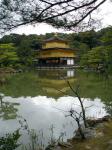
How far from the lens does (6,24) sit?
4508 millimetres

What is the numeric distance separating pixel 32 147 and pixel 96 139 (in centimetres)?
111

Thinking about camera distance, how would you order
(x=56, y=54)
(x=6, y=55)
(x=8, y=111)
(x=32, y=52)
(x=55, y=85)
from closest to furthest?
(x=8, y=111)
(x=55, y=85)
(x=6, y=55)
(x=32, y=52)
(x=56, y=54)

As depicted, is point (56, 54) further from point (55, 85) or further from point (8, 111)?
point (8, 111)

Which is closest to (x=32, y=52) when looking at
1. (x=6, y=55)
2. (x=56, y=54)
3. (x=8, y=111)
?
(x=56, y=54)

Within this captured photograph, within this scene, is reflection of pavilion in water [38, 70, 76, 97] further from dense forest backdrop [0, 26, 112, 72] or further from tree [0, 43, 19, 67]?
tree [0, 43, 19, 67]

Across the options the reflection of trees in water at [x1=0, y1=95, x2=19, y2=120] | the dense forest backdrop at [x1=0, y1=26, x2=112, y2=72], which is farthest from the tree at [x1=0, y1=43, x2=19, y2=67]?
the reflection of trees in water at [x1=0, y1=95, x2=19, y2=120]

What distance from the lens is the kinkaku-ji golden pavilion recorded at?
3716 cm

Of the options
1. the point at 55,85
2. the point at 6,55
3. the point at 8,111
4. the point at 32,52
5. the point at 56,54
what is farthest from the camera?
the point at 56,54

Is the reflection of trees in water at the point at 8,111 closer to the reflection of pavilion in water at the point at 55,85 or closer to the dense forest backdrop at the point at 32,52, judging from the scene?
the reflection of pavilion in water at the point at 55,85

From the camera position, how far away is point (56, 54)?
122ft

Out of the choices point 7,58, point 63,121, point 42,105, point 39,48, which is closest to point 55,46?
point 39,48

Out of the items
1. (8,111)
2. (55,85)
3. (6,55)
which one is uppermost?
(6,55)

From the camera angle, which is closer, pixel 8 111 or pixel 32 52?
pixel 8 111

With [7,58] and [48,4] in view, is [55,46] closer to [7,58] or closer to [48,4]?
[7,58]
